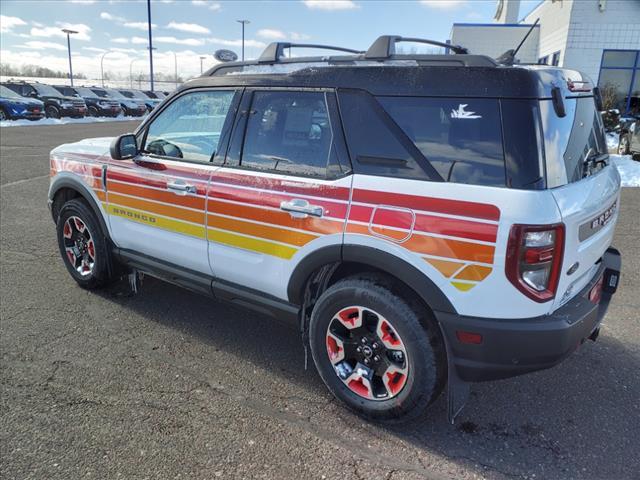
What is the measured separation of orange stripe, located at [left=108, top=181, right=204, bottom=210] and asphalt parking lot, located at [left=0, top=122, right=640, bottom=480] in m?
1.01

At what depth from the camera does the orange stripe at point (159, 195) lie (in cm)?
330

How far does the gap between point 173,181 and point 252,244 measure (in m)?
0.81

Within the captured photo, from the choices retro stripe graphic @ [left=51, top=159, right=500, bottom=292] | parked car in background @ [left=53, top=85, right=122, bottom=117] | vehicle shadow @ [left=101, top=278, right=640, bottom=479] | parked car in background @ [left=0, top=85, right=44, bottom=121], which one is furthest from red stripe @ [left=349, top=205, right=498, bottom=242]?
parked car in background @ [left=53, top=85, right=122, bottom=117]

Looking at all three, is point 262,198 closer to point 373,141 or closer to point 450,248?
point 373,141

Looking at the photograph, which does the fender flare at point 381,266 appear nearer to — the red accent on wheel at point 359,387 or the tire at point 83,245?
the red accent on wheel at point 359,387

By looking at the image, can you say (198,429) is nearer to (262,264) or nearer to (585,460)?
(262,264)

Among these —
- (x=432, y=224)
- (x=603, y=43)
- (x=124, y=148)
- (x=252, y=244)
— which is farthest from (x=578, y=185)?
(x=603, y=43)

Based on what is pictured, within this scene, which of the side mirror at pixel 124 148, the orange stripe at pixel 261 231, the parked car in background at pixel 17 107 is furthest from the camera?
the parked car in background at pixel 17 107

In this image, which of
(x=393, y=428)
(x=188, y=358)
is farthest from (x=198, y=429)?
(x=393, y=428)

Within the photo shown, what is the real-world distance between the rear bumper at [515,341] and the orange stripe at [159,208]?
176 cm

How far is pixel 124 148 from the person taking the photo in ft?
11.9

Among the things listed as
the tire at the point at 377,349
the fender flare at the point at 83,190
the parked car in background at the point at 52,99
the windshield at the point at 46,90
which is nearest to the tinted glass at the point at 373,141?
the tire at the point at 377,349

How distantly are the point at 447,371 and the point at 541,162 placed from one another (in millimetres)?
1115

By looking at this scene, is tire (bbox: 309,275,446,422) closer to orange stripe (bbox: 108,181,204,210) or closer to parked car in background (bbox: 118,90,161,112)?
orange stripe (bbox: 108,181,204,210)
